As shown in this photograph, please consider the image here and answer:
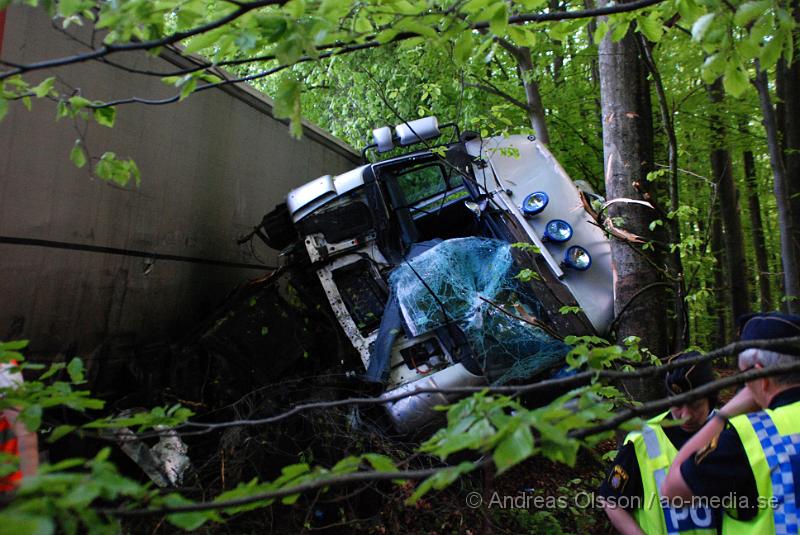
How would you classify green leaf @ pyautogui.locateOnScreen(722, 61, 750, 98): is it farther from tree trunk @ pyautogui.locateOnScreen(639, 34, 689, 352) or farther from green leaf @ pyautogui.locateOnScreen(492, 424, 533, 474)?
green leaf @ pyautogui.locateOnScreen(492, 424, 533, 474)

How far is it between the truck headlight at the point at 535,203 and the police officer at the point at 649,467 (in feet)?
10.9

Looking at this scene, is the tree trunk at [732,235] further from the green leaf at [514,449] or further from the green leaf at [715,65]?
the green leaf at [514,449]

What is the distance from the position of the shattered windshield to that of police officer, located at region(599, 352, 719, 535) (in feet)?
6.34

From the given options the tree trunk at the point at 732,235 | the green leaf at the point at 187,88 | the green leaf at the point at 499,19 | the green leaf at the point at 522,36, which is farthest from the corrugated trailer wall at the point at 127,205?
the tree trunk at the point at 732,235

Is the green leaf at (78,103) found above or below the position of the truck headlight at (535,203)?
below

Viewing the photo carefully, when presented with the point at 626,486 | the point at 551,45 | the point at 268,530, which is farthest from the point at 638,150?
the point at 551,45

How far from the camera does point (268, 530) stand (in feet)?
11.1

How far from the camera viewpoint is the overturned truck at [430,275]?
4.36 meters

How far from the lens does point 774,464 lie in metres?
1.74

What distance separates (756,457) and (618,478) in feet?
2.16

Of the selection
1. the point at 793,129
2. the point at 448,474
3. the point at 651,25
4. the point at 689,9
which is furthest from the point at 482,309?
the point at 793,129

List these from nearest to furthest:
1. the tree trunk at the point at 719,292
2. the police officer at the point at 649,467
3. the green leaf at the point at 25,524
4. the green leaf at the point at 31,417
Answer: the green leaf at the point at 25,524 < the green leaf at the point at 31,417 < the police officer at the point at 649,467 < the tree trunk at the point at 719,292

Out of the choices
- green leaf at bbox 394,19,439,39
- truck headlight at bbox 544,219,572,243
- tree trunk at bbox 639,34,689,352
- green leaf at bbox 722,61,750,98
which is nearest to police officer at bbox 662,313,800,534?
green leaf at bbox 722,61,750,98

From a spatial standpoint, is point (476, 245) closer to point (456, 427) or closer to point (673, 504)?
point (673, 504)
